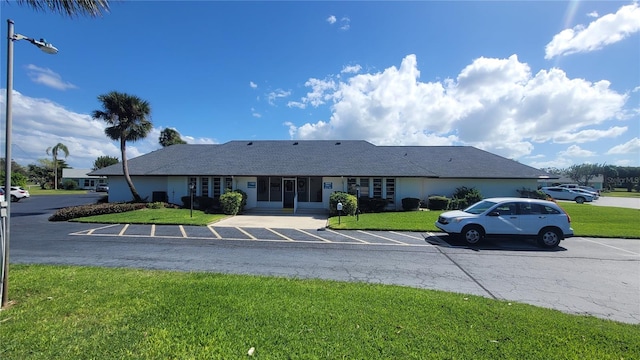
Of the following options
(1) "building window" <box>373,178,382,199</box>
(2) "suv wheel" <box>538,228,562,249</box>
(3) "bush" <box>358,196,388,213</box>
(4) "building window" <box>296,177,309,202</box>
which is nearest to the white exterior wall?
(1) "building window" <box>373,178,382,199</box>

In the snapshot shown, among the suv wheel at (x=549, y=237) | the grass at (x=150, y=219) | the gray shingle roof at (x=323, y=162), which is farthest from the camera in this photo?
the gray shingle roof at (x=323, y=162)

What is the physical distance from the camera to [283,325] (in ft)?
12.2

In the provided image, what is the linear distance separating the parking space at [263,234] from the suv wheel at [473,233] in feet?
4.55

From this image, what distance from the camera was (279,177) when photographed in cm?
1973

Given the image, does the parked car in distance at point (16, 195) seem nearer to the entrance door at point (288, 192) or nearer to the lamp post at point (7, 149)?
the entrance door at point (288, 192)

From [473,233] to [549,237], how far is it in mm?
2563

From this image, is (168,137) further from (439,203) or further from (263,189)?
(439,203)

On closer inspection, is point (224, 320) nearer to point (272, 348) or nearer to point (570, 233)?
point (272, 348)

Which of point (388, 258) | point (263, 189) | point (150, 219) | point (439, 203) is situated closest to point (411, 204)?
point (439, 203)

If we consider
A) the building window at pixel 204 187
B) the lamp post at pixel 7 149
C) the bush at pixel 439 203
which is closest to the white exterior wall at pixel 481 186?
the bush at pixel 439 203

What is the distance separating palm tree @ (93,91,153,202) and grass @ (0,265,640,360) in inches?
680

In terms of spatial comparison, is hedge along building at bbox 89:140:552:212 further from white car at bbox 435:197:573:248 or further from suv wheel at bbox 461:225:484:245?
suv wheel at bbox 461:225:484:245

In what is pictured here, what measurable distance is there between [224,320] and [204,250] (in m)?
5.39

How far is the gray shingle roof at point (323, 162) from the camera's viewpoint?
19.3m
